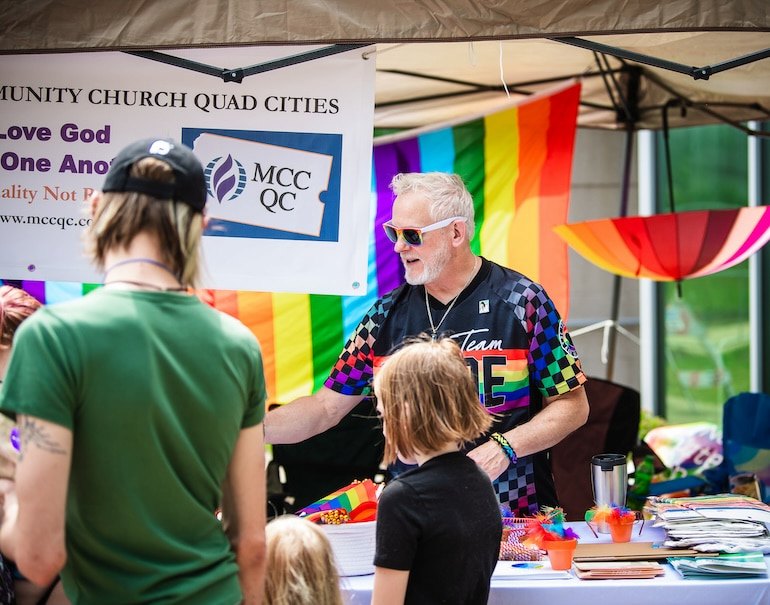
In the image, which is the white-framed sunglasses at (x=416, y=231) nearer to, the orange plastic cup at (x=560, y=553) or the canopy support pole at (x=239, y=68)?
the canopy support pole at (x=239, y=68)

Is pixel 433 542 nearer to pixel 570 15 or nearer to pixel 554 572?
pixel 554 572

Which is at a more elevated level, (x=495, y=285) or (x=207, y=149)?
(x=207, y=149)

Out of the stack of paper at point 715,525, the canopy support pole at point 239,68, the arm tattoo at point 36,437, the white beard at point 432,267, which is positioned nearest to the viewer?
the arm tattoo at point 36,437

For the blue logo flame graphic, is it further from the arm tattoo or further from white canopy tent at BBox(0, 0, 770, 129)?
the arm tattoo

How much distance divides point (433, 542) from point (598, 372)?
5.74 metres

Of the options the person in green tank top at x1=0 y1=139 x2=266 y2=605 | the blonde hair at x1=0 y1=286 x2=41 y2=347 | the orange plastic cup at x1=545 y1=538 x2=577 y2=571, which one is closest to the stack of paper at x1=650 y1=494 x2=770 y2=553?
the orange plastic cup at x1=545 y1=538 x2=577 y2=571

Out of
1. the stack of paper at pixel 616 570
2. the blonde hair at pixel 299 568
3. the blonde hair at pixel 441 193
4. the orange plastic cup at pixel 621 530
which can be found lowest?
the stack of paper at pixel 616 570

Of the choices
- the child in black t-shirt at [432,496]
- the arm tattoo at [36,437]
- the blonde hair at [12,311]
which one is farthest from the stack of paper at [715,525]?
the blonde hair at [12,311]

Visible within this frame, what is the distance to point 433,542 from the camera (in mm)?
2062

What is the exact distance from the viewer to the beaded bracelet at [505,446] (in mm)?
2818

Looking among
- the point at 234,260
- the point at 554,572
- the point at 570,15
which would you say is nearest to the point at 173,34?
the point at 234,260

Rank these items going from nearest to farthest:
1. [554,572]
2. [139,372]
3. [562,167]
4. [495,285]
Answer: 1. [139,372]
2. [554,572]
3. [495,285]
4. [562,167]

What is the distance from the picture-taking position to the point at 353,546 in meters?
2.50

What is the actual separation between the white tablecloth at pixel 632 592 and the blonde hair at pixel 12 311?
3.90 ft
